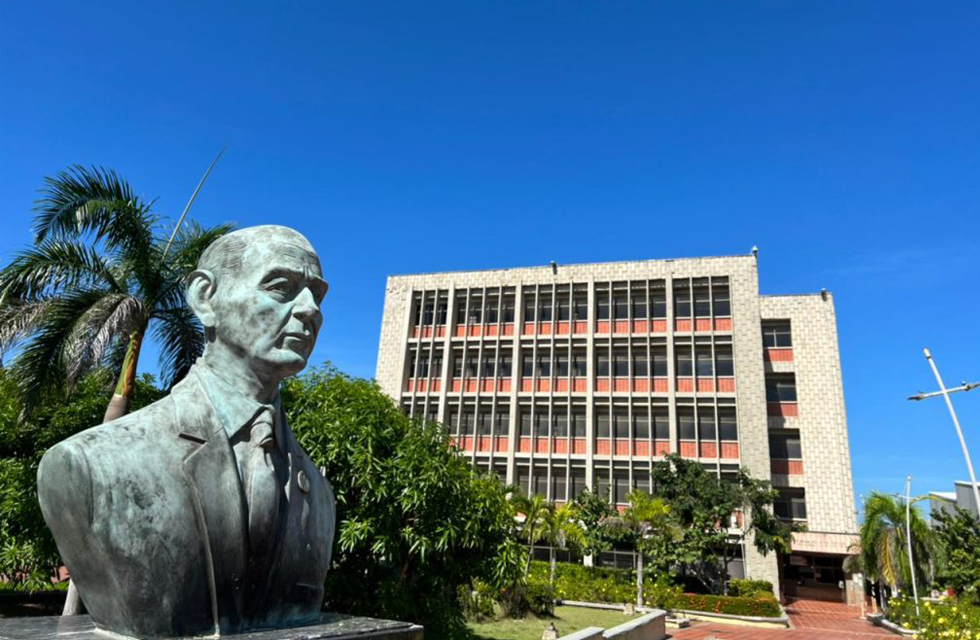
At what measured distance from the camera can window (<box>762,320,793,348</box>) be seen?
1458 inches

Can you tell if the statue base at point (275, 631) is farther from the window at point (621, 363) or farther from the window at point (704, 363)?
the window at point (621, 363)

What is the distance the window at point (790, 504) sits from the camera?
3353cm

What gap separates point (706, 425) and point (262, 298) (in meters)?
33.6

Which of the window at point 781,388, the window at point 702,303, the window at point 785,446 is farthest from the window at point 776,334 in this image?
the window at point 785,446

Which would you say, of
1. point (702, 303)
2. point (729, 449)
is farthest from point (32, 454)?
point (702, 303)

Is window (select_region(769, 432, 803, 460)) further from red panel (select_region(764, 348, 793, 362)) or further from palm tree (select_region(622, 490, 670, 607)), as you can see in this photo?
palm tree (select_region(622, 490, 670, 607))

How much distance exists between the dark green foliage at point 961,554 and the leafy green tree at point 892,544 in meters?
0.47

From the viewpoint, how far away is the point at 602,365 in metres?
37.0

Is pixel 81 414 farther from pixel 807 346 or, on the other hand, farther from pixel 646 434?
pixel 807 346

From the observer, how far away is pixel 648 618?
17.5 m

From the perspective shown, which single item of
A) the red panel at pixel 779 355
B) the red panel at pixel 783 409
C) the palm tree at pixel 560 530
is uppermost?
the red panel at pixel 779 355

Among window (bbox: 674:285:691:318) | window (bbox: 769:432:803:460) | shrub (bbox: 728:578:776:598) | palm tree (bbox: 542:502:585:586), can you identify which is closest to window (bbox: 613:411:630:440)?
window (bbox: 674:285:691:318)

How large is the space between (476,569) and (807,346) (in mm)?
30351

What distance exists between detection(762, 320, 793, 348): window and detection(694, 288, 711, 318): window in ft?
14.6
